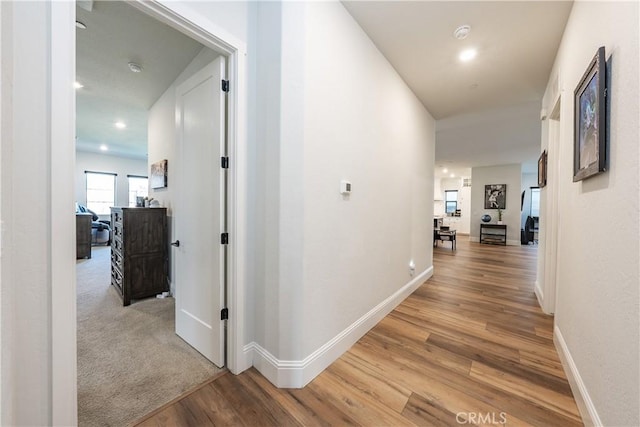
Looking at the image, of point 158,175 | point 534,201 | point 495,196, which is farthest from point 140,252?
point 534,201

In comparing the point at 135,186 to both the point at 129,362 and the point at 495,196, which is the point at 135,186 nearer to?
the point at 129,362

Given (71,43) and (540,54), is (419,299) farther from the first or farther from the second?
(71,43)

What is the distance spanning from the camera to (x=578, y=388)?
1.43m

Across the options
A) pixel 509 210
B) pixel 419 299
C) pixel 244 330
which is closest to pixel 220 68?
pixel 244 330

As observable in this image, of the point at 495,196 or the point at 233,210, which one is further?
the point at 495,196

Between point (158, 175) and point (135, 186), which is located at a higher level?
point (135, 186)

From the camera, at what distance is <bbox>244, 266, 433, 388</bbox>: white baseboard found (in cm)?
158

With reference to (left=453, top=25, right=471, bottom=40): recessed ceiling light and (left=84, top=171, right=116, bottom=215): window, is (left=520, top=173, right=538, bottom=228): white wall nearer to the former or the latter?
(left=453, top=25, right=471, bottom=40): recessed ceiling light

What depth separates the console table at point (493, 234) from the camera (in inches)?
316

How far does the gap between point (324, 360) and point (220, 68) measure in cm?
222

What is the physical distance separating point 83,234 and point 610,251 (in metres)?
7.66

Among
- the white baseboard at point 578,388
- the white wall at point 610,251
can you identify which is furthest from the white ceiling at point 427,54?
the white baseboard at point 578,388

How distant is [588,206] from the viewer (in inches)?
55.0

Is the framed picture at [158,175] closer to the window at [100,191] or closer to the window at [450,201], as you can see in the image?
the window at [100,191]
